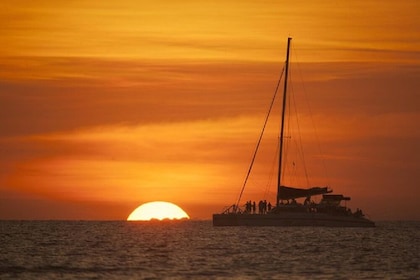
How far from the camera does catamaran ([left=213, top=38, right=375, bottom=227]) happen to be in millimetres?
126625

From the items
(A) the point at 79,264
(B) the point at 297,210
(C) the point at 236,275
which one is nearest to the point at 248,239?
(B) the point at 297,210

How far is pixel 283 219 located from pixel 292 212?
1.94 meters

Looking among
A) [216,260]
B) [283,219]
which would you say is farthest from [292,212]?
[216,260]

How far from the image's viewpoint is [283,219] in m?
127

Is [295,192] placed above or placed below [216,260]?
above

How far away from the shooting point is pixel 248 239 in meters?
107

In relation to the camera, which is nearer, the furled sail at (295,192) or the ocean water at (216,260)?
the ocean water at (216,260)

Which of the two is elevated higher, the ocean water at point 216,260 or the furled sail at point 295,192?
the furled sail at point 295,192

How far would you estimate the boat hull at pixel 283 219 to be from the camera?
12650 cm

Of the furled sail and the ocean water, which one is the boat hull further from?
the ocean water

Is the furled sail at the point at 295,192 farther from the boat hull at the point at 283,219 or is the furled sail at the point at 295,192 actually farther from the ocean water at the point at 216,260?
the ocean water at the point at 216,260

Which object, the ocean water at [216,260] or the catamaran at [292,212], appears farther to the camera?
the catamaran at [292,212]

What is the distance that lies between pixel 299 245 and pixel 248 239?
13133 millimetres

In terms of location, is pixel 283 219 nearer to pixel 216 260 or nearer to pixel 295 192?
pixel 295 192
